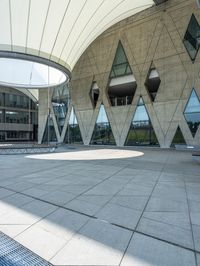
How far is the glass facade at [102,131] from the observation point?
27.8m

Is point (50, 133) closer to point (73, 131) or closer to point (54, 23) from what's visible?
point (73, 131)

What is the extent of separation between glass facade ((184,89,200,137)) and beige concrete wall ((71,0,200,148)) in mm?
383

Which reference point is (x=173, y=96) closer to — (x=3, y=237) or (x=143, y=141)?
(x=143, y=141)

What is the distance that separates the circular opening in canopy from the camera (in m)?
23.9

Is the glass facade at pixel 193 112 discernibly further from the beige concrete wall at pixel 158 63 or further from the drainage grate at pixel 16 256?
the drainage grate at pixel 16 256

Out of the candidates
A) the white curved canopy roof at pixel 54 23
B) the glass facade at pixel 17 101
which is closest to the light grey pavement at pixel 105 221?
the white curved canopy roof at pixel 54 23

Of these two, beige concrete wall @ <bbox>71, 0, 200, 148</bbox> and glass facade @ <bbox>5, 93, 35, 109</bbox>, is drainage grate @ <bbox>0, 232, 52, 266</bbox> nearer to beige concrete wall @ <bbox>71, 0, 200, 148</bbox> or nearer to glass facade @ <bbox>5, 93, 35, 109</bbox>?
beige concrete wall @ <bbox>71, 0, 200, 148</bbox>

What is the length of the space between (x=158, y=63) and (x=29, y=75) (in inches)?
575

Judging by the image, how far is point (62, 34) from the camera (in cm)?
1927

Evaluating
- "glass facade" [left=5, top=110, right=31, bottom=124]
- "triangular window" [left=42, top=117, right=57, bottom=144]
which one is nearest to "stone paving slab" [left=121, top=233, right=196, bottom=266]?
"triangular window" [left=42, top=117, right=57, bottom=144]

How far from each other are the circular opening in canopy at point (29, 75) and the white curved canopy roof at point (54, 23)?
424 centimetres

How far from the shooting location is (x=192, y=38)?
2158 centimetres

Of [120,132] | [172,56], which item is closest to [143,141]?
[120,132]

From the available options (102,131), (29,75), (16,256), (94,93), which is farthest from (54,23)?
(16,256)
